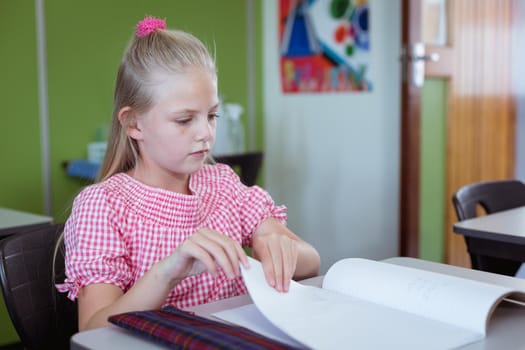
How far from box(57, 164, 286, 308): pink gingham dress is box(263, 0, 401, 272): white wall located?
2003 mm

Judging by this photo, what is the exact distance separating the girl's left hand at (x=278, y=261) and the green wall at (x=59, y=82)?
1.71 meters

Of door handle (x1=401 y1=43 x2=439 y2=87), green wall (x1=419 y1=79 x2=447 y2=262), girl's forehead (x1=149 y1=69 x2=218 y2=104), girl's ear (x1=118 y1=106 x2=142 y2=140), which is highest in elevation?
door handle (x1=401 y1=43 x2=439 y2=87)

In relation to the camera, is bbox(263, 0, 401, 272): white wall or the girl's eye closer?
the girl's eye

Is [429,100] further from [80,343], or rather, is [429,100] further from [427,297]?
[80,343]

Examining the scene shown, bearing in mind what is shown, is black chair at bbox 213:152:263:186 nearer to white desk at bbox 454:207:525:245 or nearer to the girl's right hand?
white desk at bbox 454:207:525:245

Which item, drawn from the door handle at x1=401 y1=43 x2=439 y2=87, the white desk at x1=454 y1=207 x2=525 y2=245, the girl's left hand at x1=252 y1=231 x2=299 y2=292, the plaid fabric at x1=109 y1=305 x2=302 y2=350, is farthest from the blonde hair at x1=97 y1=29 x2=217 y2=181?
the door handle at x1=401 y1=43 x2=439 y2=87

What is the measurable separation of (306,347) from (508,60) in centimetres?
332

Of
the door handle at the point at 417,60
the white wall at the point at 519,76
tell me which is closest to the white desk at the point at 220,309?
the door handle at the point at 417,60

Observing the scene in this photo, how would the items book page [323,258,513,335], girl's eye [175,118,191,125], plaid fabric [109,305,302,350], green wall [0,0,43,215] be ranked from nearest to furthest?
1. plaid fabric [109,305,302,350]
2. book page [323,258,513,335]
3. girl's eye [175,118,191,125]
4. green wall [0,0,43,215]

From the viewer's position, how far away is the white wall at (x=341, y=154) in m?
3.35

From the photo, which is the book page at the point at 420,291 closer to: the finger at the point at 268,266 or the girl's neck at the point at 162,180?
the finger at the point at 268,266

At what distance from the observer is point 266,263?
38.4 inches

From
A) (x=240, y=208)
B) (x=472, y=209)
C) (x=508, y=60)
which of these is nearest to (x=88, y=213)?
(x=240, y=208)

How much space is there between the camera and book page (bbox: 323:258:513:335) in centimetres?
86
